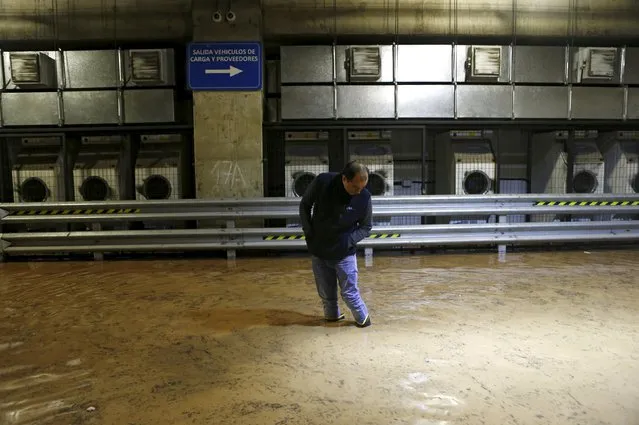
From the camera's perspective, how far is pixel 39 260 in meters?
8.27

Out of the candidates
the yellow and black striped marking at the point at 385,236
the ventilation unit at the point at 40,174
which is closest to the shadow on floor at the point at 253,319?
the yellow and black striped marking at the point at 385,236

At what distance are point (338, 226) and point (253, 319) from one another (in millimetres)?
1377

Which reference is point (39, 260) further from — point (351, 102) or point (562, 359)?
point (562, 359)

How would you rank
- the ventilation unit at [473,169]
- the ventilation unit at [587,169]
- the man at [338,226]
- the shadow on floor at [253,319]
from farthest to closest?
the ventilation unit at [587,169] < the ventilation unit at [473,169] < the shadow on floor at [253,319] < the man at [338,226]

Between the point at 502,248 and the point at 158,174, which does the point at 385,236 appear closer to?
the point at 502,248

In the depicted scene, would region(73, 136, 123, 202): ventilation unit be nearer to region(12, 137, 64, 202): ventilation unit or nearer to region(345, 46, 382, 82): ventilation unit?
region(12, 137, 64, 202): ventilation unit

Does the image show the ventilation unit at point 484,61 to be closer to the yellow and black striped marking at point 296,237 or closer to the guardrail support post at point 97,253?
the yellow and black striped marking at point 296,237

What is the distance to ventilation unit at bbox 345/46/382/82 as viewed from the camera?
8164 millimetres

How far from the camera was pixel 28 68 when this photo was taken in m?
8.10

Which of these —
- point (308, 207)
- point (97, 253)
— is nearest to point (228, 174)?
point (97, 253)

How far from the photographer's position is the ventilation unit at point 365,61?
8.16 metres

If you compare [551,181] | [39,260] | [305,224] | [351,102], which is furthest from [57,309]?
[551,181]

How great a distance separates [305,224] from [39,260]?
6.13 m

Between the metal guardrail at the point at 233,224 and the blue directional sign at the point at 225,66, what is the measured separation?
1.95m
